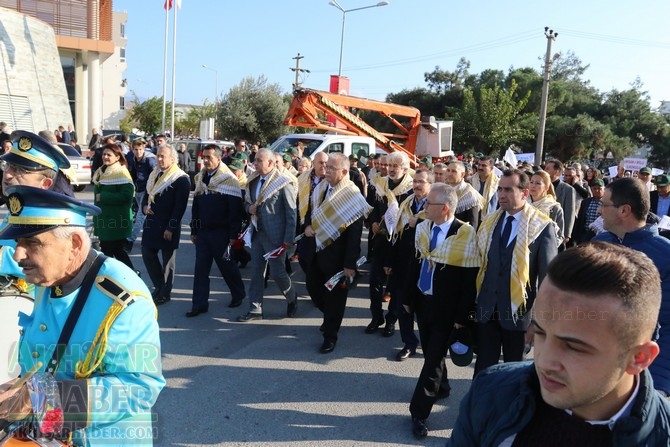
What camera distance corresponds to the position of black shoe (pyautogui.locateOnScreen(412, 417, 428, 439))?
12.5 ft

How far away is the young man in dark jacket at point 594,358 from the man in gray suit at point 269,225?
15.6 feet

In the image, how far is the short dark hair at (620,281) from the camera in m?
1.28

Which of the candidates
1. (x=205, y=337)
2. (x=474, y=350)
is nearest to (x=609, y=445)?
(x=474, y=350)

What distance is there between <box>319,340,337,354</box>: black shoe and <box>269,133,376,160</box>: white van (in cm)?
734

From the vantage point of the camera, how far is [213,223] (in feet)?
20.5

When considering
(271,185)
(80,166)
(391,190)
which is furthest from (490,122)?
(271,185)

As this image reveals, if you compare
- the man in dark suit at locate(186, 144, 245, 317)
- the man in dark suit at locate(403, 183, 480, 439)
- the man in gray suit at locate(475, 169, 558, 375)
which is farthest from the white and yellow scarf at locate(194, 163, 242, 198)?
the man in gray suit at locate(475, 169, 558, 375)

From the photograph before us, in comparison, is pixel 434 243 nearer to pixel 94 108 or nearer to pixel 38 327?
pixel 38 327

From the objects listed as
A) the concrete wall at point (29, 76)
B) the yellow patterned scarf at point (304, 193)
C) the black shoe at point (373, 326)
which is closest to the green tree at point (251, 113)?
the concrete wall at point (29, 76)

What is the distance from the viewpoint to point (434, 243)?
414 centimetres

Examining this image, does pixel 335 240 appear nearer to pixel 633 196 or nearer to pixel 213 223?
pixel 213 223

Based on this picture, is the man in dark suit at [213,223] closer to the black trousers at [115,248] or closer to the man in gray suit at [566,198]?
the black trousers at [115,248]

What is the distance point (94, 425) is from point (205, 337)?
3.83m

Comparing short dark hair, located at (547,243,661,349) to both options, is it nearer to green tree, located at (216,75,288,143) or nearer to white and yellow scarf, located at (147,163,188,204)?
white and yellow scarf, located at (147,163,188,204)
